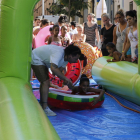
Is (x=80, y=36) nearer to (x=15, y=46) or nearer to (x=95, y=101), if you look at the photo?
(x=95, y=101)

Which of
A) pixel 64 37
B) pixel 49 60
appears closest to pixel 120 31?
pixel 64 37

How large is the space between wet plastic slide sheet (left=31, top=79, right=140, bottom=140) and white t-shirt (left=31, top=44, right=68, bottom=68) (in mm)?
765

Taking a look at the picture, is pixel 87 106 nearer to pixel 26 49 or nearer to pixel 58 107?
pixel 58 107

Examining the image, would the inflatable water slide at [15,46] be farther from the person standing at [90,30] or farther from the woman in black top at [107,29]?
the person standing at [90,30]

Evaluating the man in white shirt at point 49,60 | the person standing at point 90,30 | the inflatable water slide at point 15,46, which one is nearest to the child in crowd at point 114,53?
the man in white shirt at point 49,60

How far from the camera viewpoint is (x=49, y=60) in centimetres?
452

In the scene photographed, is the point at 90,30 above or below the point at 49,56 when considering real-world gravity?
above

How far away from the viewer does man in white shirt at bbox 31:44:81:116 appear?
4.27m

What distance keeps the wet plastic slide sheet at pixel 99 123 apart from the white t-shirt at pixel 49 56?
0.76m

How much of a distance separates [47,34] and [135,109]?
4.52 m

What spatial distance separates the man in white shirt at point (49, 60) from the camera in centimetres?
427

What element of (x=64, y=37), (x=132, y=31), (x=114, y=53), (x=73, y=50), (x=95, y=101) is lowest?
(x=95, y=101)

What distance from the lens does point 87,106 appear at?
4.81 m

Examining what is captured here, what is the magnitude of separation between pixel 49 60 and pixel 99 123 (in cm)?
119
